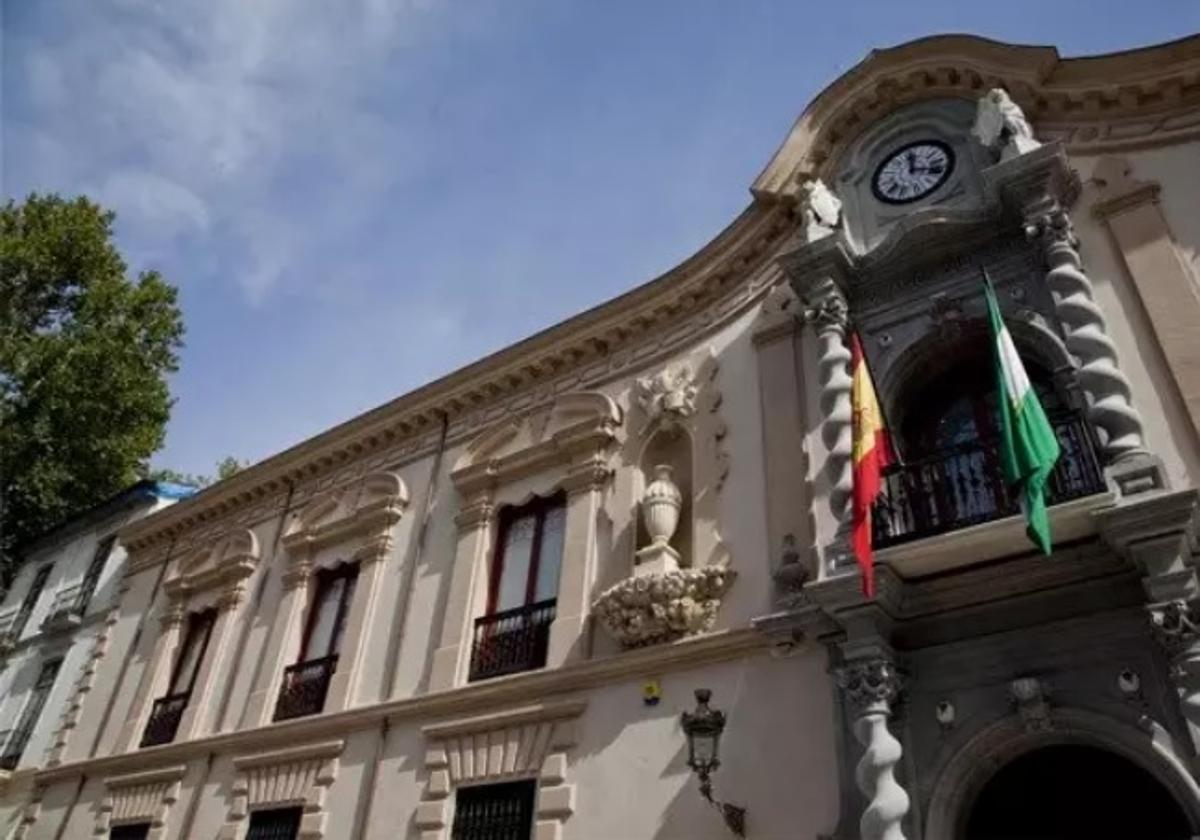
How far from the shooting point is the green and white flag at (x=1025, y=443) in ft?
20.3

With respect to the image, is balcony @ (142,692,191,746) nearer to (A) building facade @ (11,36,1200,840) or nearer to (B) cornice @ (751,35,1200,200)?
(A) building facade @ (11,36,1200,840)

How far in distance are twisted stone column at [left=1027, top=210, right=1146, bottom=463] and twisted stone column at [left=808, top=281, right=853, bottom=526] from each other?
75.3 inches

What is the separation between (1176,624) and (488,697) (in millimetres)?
6539

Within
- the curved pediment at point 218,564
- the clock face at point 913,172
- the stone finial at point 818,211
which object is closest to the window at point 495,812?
the stone finial at point 818,211

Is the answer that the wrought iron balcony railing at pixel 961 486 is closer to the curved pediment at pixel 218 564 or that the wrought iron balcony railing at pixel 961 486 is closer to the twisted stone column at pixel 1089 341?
the twisted stone column at pixel 1089 341

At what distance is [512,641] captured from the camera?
10164mm

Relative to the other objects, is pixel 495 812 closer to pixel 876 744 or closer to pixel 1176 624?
pixel 876 744

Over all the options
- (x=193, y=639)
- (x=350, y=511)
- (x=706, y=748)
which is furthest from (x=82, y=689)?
(x=706, y=748)

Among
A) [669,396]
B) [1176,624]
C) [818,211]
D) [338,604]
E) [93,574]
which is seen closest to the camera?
[1176,624]

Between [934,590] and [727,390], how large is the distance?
144 inches

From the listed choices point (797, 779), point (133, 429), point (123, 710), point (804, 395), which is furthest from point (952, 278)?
point (133, 429)

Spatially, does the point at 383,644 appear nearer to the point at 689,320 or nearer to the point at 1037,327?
the point at 689,320

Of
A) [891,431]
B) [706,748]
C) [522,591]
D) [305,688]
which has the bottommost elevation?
[706,748]

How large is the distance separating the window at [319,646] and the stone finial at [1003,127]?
9981 millimetres
